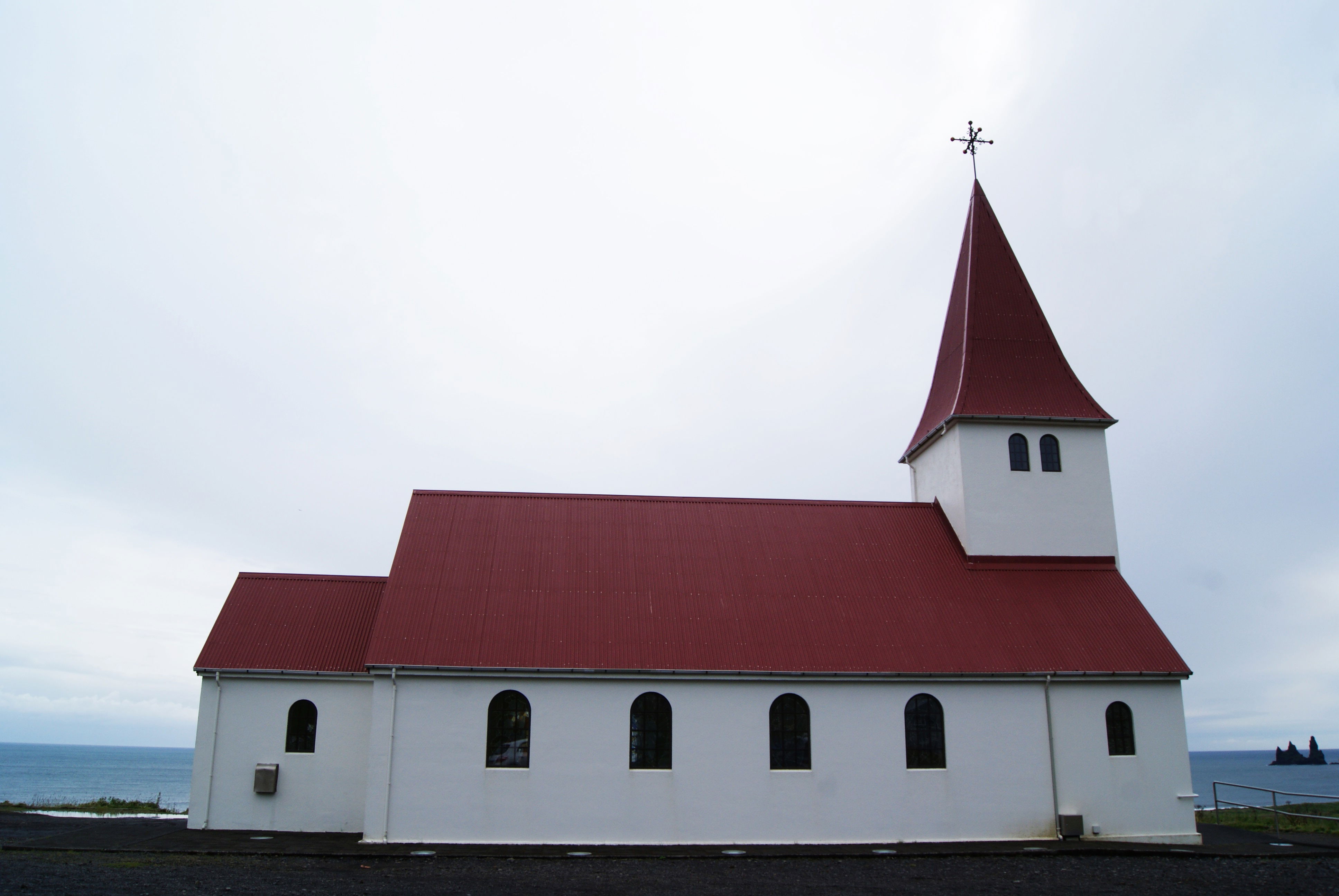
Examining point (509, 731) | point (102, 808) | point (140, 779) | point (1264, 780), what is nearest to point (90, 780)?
point (140, 779)

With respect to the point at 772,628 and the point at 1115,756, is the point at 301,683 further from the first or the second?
the point at 1115,756

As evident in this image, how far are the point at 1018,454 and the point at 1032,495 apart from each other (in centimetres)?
109

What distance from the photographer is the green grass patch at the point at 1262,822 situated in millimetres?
22156

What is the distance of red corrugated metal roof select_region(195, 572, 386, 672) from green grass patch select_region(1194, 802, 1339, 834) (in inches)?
777

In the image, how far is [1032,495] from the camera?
73.3ft

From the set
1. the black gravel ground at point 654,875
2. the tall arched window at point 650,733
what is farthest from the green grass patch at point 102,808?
the tall arched window at point 650,733

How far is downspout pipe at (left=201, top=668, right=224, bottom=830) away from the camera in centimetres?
1903

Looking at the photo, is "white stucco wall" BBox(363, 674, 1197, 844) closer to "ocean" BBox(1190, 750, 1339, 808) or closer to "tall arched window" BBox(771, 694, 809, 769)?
"tall arched window" BBox(771, 694, 809, 769)

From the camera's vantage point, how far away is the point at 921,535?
2275cm

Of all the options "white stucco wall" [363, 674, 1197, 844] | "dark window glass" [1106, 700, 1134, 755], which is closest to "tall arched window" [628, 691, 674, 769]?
"white stucco wall" [363, 674, 1197, 844]

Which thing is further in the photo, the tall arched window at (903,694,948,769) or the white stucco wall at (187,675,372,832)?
the white stucco wall at (187,675,372,832)

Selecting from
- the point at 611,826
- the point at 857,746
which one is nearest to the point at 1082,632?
the point at 857,746

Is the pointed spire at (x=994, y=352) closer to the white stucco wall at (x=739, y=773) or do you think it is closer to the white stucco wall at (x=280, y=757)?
the white stucco wall at (x=739, y=773)

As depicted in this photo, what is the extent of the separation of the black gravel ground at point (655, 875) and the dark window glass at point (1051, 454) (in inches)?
362
